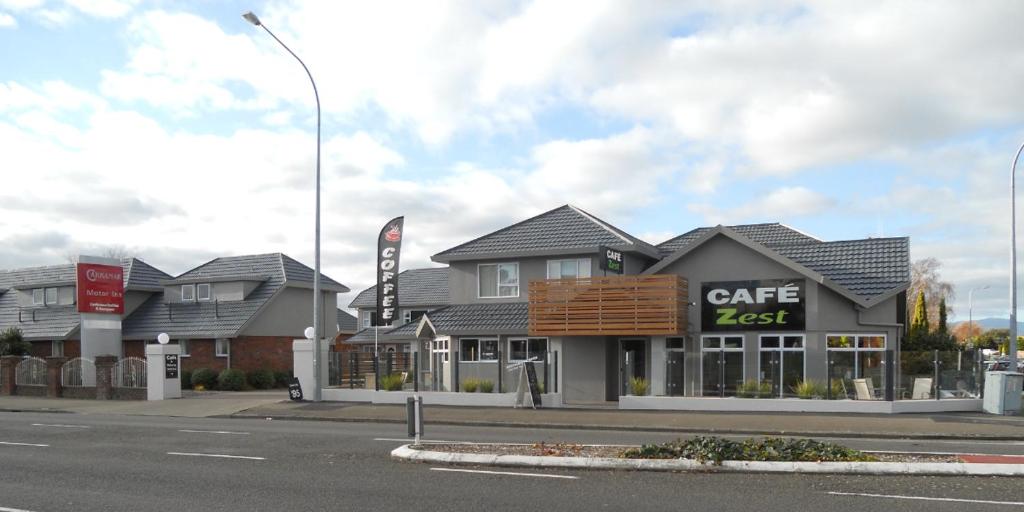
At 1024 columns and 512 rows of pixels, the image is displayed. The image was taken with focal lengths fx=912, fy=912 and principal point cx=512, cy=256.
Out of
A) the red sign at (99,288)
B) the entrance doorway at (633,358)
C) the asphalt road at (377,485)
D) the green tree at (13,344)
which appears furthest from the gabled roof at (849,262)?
the green tree at (13,344)

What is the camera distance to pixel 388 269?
29.7m

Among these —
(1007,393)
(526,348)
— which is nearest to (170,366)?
(526,348)

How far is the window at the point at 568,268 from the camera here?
102ft

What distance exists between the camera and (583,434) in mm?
19281

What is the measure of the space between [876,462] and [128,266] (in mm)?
42075

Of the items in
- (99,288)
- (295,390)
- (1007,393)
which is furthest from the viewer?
(99,288)

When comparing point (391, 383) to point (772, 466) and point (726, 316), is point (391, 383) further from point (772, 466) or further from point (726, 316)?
point (772, 466)

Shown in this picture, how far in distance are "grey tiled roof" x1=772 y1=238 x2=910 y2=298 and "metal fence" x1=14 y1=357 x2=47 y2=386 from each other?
27.5 m

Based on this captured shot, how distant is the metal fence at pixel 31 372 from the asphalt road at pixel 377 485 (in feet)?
64.2

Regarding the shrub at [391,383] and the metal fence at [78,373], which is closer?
the shrub at [391,383]

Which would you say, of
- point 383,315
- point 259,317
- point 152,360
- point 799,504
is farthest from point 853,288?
point 259,317

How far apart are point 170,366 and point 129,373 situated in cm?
189

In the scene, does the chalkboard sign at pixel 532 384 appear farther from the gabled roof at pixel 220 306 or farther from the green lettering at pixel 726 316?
the gabled roof at pixel 220 306

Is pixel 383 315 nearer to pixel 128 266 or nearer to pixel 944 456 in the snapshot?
pixel 944 456
